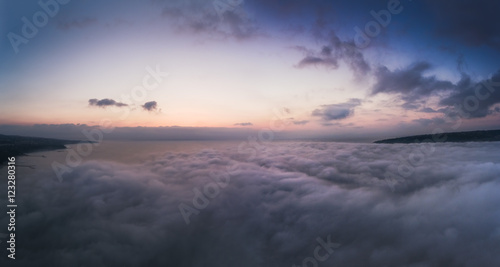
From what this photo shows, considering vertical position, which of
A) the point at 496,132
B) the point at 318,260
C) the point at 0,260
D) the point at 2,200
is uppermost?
the point at 496,132

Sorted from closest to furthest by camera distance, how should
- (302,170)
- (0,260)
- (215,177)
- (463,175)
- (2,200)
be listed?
(0,260) → (2,200) → (463,175) → (215,177) → (302,170)

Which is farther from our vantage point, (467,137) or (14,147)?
(467,137)

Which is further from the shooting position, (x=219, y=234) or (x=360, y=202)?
(x=360, y=202)

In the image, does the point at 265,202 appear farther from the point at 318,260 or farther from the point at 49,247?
the point at 49,247

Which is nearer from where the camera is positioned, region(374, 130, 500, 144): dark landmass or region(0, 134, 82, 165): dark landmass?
region(0, 134, 82, 165): dark landmass

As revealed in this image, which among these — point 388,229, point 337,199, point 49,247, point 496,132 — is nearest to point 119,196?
point 49,247

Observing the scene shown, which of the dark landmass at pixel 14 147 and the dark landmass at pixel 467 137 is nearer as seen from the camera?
the dark landmass at pixel 14 147

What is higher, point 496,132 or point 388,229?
point 496,132

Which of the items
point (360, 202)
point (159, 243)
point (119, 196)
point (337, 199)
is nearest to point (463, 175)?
point (360, 202)

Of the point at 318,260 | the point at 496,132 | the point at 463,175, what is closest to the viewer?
the point at 318,260
